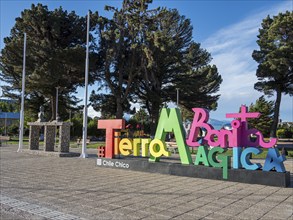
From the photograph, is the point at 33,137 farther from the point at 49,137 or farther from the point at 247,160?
the point at 247,160

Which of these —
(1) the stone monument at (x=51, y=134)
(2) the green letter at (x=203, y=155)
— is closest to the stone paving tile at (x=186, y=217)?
(2) the green letter at (x=203, y=155)

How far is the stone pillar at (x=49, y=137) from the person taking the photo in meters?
19.2

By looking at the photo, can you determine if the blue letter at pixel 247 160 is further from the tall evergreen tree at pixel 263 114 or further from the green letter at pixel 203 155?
the tall evergreen tree at pixel 263 114

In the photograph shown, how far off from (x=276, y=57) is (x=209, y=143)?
29.4m

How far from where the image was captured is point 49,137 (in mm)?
19531

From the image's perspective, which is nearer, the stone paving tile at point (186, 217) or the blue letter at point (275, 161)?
the stone paving tile at point (186, 217)

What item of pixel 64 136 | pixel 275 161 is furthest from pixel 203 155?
pixel 64 136

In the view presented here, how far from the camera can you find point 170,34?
4053 centimetres

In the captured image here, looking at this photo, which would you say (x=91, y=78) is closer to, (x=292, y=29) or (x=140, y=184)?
(x=292, y=29)

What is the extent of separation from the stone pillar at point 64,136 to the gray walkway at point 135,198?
7791 mm

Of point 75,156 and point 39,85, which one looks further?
point 39,85

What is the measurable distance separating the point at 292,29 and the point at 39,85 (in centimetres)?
2977

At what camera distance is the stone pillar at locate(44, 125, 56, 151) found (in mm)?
19214

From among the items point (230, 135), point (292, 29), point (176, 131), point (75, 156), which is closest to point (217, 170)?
point (230, 135)
